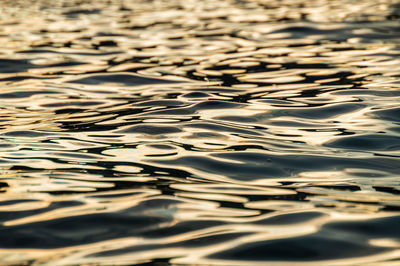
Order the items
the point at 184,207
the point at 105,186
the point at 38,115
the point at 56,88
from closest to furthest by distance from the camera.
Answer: the point at 184,207, the point at 105,186, the point at 38,115, the point at 56,88

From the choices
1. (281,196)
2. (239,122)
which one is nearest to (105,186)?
(281,196)

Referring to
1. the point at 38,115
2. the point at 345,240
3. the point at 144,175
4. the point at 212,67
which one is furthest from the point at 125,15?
the point at 345,240

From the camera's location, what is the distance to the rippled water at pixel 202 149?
10.2 ft

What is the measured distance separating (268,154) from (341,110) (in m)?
1.71

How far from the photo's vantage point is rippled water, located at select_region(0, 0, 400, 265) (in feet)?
10.2

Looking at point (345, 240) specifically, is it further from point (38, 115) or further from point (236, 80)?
point (236, 80)

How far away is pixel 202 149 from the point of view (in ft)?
16.2

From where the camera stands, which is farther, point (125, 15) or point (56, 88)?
point (125, 15)

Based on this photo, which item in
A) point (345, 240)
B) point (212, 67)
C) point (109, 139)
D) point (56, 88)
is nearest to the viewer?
point (345, 240)

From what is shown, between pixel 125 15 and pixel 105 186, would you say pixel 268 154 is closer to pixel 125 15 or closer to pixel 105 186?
pixel 105 186

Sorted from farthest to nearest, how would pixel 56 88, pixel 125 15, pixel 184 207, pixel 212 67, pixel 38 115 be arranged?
pixel 125 15, pixel 212 67, pixel 56 88, pixel 38 115, pixel 184 207

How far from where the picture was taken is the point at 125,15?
1534cm

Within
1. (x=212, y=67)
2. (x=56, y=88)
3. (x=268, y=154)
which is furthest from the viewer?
(x=212, y=67)

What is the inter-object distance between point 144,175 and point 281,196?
942mm
